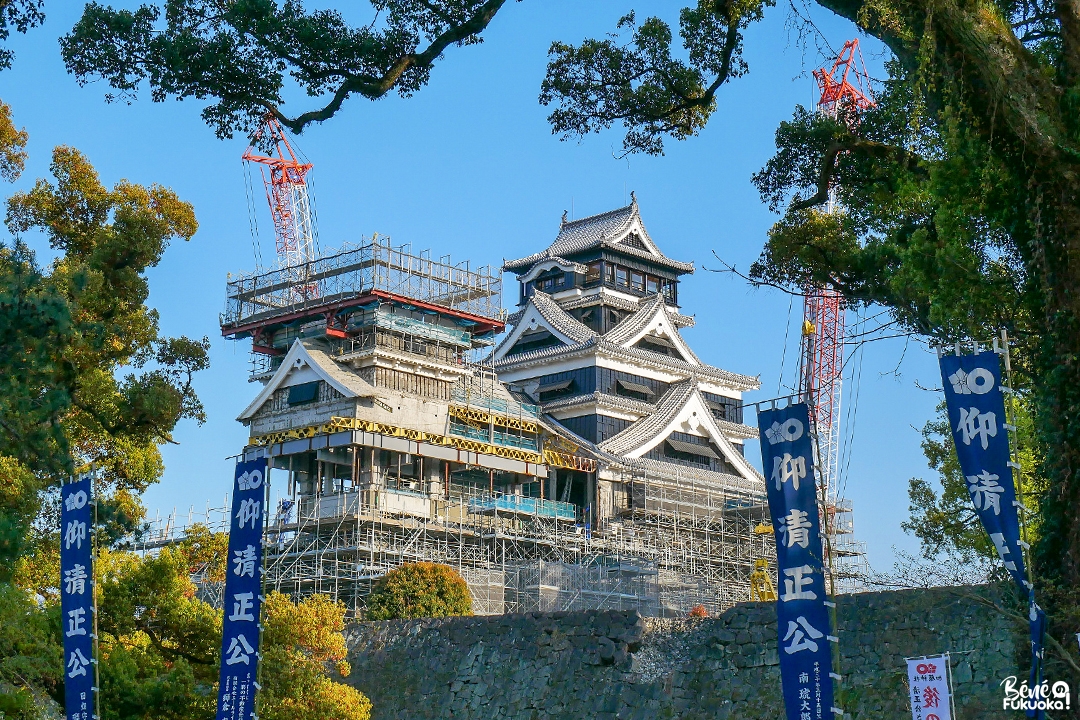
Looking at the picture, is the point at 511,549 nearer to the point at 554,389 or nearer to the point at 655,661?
the point at 554,389

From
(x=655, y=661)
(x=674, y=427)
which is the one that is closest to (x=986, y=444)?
(x=655, y=661)

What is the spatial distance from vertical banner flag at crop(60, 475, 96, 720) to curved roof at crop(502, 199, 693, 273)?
40.3 metres

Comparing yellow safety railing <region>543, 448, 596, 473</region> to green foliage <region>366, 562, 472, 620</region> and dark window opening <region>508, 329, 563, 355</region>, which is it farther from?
green foliage <region>366, 562, 472, 620</region>

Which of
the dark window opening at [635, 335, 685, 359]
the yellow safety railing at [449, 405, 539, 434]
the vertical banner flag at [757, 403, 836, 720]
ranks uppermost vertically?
the dark window opening at [635, 335, 685, 359]

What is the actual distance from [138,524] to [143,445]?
1.21m

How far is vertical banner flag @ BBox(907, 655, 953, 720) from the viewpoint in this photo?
13164mm

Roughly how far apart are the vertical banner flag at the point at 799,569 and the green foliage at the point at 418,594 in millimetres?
21188

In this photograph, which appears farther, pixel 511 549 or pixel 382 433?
pixel 511 549

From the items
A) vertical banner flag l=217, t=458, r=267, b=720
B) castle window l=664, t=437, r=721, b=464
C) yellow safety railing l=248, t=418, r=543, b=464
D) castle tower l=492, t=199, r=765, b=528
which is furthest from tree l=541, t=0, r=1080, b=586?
castle window l=664, t=437, r=721, b=464

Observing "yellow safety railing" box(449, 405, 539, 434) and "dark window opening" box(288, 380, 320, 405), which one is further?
"yellow safety railing" box(449, 405, 539, 434)

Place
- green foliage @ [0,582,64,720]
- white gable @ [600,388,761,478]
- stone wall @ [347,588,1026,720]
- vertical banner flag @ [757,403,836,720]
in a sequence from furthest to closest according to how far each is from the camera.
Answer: white gable @ [600,388,761,478]
green foliage @ [0,582,64,720]
stone wall @ [347,588,1026,720]
vertical banner flag @ [757,403,836,720]

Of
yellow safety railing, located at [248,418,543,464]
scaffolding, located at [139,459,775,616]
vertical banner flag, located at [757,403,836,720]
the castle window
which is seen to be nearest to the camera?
vertical banner flag, located at [757,403,836,720]

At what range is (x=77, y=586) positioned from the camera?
1698 cm

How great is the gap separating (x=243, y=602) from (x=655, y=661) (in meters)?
6.01
